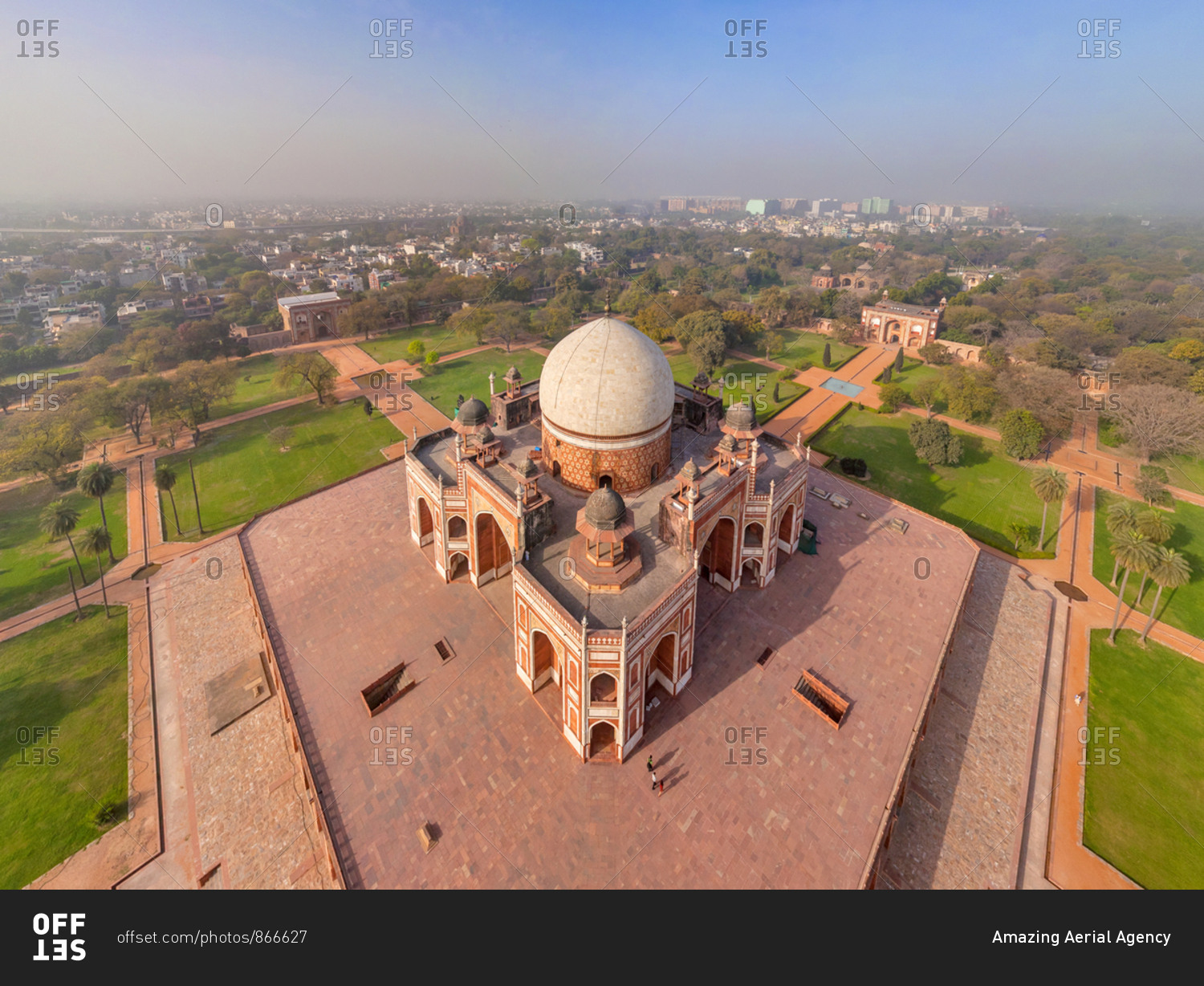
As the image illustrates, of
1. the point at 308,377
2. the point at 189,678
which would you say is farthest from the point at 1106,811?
the point at 308,377

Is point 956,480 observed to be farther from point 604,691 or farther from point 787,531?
point 604,691

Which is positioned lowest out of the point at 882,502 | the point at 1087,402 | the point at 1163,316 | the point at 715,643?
the point at 715,643

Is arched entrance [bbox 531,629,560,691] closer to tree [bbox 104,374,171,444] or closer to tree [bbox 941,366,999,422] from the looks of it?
tree [bbox 104,374,171,444]

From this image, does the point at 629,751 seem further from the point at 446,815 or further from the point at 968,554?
the point at 968,554

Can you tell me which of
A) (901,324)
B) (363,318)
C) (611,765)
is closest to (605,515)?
(611,765)

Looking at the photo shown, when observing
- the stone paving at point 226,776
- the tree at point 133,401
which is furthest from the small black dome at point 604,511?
the tree at point 133,401

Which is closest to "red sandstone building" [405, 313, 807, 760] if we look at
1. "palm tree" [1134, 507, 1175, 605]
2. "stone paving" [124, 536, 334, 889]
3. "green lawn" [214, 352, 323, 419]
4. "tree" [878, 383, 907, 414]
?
"stone paving" [124, 536, 334, 889]
